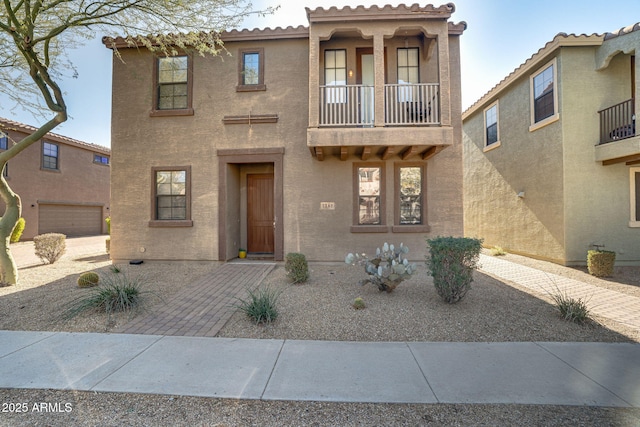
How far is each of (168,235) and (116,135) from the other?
3.58 metres

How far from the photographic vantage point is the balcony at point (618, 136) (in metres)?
7.46

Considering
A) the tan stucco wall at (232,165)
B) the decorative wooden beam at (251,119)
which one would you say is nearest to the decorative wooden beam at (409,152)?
the tan stucco wall at (232,165)

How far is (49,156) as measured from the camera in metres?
17.0

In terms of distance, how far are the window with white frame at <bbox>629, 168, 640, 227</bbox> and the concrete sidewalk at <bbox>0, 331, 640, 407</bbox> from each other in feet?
24.1

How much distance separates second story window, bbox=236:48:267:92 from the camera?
8.25 meters

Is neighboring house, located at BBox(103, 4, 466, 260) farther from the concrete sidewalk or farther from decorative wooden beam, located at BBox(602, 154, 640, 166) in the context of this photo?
the concrete sidewalk

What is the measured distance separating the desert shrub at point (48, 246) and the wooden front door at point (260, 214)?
589cm

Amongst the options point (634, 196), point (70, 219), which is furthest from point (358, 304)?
point (70, 219)

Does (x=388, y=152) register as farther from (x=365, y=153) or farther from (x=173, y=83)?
(x=173, y=83)

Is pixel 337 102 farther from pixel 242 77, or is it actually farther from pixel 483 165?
pixel 483 165

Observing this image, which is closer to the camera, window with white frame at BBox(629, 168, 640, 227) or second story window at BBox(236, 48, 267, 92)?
second story window at BBox(236, 48, 267, 92)

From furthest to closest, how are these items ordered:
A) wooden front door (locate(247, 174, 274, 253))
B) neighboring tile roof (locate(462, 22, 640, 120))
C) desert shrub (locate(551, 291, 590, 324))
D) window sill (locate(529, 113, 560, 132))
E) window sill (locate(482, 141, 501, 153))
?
window sill (locate(482, 141, 501, 153))
wooden front door (locate(247, 174, 274, 253))
window sill (locate(529, 113, 560, 132))
neighboring tile roof (locate(462, 22, 640, 120))
desert shrub (locate(551, 291, 590, 324))

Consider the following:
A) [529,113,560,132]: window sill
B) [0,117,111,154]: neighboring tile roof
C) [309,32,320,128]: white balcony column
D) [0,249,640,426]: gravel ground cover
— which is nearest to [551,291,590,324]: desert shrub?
[0,249,640,426]: gravel ground cover

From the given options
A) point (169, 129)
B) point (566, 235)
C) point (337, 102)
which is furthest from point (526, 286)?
point (169, 129)
